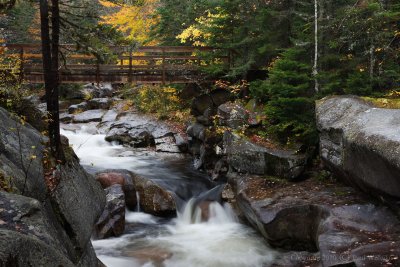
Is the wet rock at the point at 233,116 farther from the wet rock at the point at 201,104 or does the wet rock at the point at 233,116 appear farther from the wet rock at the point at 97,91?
the wet rock at the point at 97,91

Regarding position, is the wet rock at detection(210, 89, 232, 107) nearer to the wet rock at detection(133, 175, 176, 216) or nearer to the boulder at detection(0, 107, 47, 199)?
the wet rock at detection(133, 175, 176, 216)

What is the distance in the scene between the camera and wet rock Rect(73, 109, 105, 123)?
24969 millimetres

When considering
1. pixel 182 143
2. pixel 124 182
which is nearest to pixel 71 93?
pixel 182 143

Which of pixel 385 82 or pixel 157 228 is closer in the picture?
pixel 157 228

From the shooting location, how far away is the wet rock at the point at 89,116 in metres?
25.0

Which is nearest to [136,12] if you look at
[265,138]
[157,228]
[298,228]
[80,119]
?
[80,119]

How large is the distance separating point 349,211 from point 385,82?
229 inches

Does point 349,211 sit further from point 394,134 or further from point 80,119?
point 80,119

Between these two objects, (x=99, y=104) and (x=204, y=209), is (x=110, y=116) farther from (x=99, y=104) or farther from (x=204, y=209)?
(x=204, y=209)

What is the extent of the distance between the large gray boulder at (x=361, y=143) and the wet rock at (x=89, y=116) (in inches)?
689

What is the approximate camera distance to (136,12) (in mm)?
30641

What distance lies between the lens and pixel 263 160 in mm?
12484

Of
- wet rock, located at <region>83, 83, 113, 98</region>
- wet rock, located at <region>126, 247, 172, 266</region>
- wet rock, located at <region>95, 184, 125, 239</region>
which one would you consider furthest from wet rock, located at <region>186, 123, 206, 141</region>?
wet rock, located at <region>83, 83, 113, 98</region>

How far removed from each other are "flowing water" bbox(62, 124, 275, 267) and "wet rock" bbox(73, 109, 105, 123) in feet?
30.3
